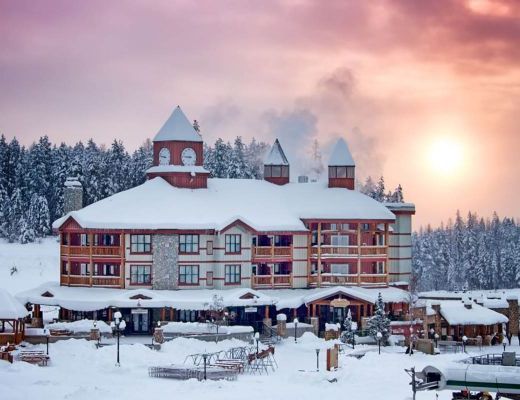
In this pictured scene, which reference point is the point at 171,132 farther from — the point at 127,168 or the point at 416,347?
the point at 127,168

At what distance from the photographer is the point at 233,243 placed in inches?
3157

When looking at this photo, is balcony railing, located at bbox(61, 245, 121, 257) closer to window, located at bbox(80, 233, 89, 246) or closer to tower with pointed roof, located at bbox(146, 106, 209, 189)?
window, located at bbox(80, 233, 89, 246)

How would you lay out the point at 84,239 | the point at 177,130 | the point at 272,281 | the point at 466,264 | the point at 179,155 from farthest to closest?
1. the point at 466,264
2. the point at 177,130
3. the point at 179,155
4. the point at 272,281
5. the point at 84,239

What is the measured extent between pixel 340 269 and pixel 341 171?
941 cm

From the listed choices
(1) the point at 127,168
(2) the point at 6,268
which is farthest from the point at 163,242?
(1) the point at 127,168

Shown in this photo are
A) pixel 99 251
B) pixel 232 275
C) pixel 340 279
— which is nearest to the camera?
pixel 99 251

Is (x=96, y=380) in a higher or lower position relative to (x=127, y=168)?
lower

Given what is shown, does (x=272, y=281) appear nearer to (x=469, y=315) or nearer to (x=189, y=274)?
(x=189, y=274)

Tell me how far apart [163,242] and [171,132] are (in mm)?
11448

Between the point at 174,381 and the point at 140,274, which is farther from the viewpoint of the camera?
the point at 140,274

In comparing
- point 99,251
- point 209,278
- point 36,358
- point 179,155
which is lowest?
point 36,358

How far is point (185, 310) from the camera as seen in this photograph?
76.1 meters

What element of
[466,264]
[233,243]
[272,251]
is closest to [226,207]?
[233,243]

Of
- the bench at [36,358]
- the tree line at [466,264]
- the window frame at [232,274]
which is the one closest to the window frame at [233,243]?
the window frame at [232,274]
